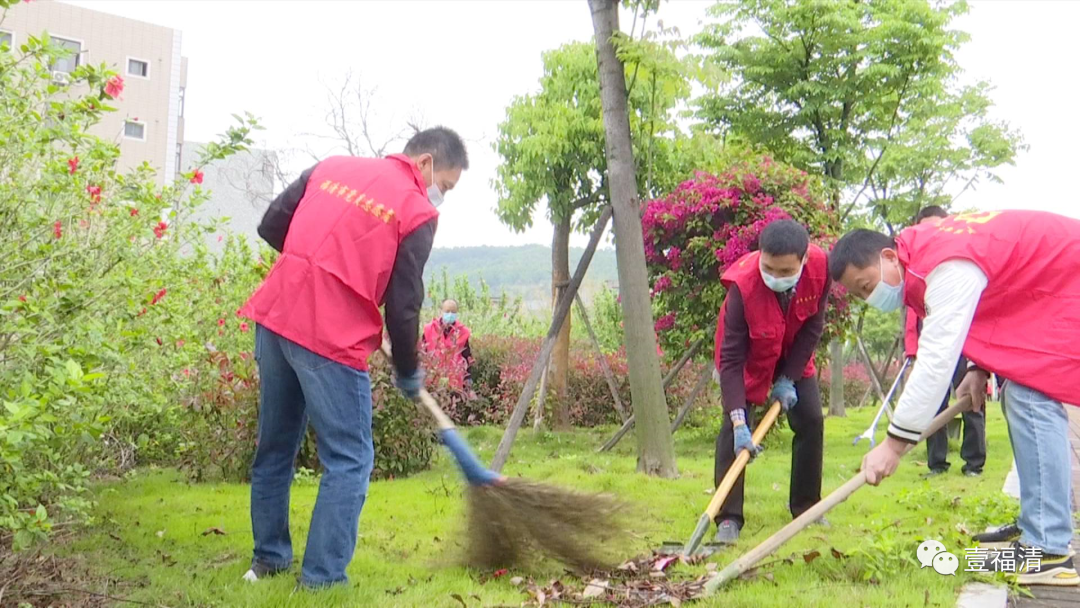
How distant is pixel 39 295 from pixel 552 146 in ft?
24.1

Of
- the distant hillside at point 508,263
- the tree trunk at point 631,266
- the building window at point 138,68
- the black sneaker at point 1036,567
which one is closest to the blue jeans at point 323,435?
the black sneaker at point 1036,567

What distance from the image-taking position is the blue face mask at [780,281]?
4242 millimetres

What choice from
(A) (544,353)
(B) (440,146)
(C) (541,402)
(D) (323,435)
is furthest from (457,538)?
(C) (541,402)

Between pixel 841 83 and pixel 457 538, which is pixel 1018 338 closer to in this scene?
pixel 457 538

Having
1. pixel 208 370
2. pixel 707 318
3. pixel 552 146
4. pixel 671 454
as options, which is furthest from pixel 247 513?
pixel 552 146

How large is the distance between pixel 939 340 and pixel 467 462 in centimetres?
187

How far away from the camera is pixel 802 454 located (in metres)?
4.49

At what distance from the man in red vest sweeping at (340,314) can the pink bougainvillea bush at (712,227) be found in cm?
479

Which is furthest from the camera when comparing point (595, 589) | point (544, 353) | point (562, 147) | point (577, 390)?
point (577, 390)

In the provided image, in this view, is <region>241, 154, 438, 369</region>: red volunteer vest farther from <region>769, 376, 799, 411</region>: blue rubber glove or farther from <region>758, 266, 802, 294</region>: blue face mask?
<region>769, 376, 799, 411</region>: blue rubber glove

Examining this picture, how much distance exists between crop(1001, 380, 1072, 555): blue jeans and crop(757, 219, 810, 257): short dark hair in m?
1.11

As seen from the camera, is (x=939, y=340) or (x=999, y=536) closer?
(x=939, y=340)

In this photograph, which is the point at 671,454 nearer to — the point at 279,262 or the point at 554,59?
the point at 279,262

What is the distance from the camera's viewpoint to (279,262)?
3.26 metres
